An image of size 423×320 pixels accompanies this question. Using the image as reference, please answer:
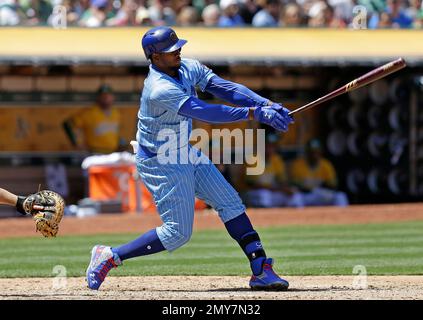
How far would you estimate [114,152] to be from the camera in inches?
637

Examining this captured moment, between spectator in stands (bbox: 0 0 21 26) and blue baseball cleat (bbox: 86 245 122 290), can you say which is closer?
blue baseball cleat (bbox: 86 245 122 290)

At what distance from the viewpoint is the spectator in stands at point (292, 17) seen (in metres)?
16.9

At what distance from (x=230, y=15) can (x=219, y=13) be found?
0.58 ft

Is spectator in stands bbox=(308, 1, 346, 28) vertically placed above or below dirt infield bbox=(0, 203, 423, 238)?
above

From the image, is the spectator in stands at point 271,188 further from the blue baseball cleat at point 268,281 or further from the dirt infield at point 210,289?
the blue baseball cleat at point 268,281

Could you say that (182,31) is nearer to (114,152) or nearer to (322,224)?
(114,152)

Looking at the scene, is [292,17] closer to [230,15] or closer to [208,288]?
[230,15]

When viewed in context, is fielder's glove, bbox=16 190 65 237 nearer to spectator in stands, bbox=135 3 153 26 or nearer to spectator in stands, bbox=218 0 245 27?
spectator in stands, bbox=135 3 153 26

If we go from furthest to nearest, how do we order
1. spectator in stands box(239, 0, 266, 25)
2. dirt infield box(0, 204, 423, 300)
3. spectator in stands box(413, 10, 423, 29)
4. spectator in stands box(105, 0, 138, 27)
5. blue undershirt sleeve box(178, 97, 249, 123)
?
spectator in stands box(413, 10, 423, 29), spectator in stands box(239, 0, 266, 25), spectator in stands box(105, 0, 138, 27), dirt infield box(0, 204, 423, 300), blue undershirt sleeve box(178, 97, 249, 123)

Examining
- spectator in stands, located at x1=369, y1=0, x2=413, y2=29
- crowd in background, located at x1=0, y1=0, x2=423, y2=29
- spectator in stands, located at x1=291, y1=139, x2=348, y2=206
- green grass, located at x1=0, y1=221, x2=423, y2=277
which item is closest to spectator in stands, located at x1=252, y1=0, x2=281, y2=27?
crowd in background, located at x1=0, y1=0, x2=423, y2=29

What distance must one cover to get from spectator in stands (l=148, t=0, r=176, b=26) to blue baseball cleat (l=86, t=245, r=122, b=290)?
341 inches

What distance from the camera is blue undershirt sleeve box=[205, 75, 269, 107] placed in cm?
780

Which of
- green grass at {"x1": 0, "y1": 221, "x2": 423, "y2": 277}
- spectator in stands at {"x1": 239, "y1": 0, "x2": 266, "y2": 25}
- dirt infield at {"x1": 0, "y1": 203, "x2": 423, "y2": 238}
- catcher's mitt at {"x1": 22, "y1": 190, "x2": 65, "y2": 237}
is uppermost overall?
spectator in stands at {"x1": 239, "y1": 0, "x2": 266, "y2": 25}

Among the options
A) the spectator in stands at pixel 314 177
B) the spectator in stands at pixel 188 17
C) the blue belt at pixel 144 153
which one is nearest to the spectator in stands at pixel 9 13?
the spectator in stands at pixel 188 17
